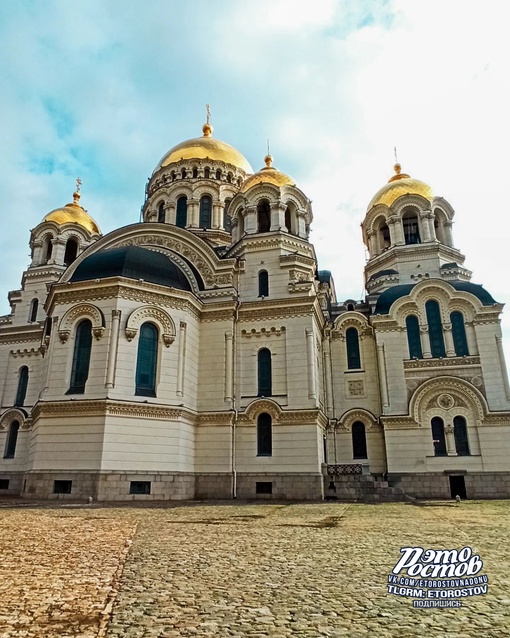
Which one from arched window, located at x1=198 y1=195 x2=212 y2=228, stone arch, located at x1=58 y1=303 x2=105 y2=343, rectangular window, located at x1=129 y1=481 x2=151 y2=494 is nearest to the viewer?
rectangular window, located at x1=129 y1=481 x2=151 y2=494

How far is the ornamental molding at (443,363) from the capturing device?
22219 millimetres

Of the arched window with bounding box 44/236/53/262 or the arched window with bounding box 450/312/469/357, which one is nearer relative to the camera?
the arched window with bounding box 450/312/469/357

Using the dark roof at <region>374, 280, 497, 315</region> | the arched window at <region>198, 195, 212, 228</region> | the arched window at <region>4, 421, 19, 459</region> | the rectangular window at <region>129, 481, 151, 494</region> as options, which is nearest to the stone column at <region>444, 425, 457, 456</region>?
the dark roof at <region>374, 280, 497, 315</region>

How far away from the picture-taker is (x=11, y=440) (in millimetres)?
25062

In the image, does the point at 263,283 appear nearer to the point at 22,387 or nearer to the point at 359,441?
the point at 359,441

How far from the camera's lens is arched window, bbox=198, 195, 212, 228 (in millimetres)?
30656

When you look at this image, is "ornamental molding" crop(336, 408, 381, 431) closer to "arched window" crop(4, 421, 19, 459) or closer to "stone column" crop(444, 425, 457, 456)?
"stone column" crop(444, 425, 457, 456)

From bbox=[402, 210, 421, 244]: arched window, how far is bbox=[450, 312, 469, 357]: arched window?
22.0 feet

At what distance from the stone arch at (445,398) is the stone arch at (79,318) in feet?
47.7

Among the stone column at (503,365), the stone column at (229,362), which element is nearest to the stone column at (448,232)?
the stone column at (503,365)

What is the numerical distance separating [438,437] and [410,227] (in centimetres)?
1334

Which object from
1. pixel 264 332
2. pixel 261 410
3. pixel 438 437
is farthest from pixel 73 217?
pixel 438 437

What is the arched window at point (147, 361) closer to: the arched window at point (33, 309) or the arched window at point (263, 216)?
the arched window at point (263, 216)

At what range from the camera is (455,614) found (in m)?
4.11
